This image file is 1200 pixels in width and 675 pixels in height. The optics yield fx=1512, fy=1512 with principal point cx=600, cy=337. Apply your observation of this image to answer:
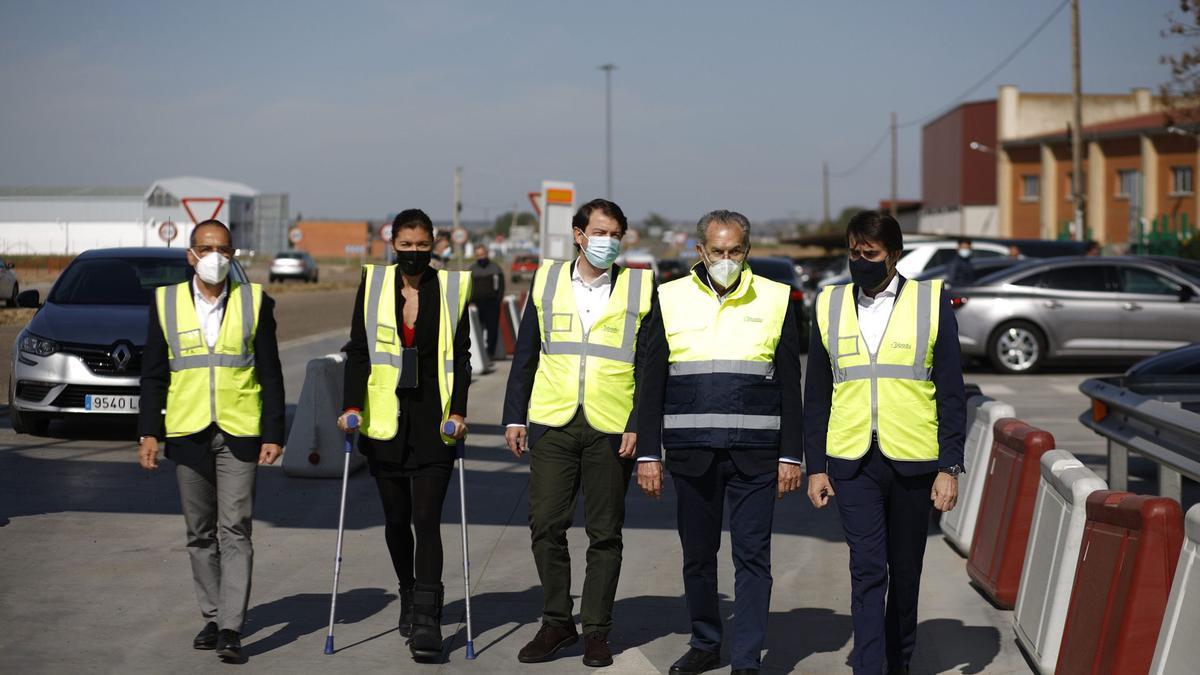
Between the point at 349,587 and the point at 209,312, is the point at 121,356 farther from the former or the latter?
the point at 209,312

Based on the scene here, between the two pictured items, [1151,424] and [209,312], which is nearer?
[209,312]

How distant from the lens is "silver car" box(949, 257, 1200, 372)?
67.8 feet

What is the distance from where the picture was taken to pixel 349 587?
7.63 meters

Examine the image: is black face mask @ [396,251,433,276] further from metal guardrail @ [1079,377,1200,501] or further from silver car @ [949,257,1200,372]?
silver car @ [949,257,1200,372]

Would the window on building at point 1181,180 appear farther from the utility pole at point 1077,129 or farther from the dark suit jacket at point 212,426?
the dark suit jacket at point 212,426

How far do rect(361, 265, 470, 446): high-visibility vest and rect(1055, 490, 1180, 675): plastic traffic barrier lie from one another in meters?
2.59

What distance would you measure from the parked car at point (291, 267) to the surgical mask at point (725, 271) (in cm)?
5861

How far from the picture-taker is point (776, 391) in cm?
584

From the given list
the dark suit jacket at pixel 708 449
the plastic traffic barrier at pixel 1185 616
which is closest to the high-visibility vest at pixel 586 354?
the dark suit jacket at pixel 708 449

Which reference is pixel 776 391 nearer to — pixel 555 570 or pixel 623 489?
pixel 623 489

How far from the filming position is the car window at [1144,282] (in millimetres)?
20828

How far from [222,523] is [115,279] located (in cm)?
837

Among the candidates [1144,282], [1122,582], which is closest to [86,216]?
[1144,282]

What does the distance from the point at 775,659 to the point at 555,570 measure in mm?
1004
